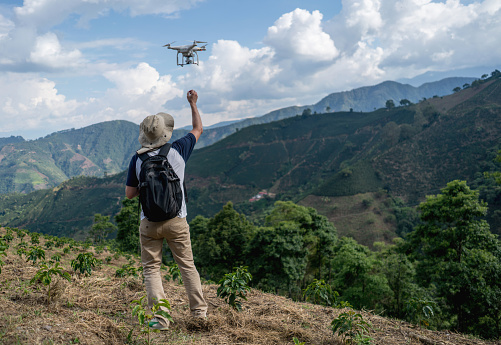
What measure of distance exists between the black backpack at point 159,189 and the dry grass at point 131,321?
113cm

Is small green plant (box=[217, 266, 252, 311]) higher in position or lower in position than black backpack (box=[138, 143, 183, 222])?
lower

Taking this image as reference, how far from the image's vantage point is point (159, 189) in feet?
9.67

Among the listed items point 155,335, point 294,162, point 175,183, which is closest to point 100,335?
point 155,335

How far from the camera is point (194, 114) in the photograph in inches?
145

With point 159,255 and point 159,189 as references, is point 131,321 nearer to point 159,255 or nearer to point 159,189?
point 159,255

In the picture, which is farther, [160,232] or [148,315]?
[160,232]

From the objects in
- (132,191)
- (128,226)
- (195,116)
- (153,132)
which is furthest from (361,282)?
(128,226)

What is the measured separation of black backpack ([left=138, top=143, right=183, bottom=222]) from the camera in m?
2.93

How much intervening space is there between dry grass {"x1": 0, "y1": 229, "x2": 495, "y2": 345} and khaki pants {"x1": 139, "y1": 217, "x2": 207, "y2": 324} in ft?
0.98

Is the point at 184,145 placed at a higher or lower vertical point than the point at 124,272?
higher

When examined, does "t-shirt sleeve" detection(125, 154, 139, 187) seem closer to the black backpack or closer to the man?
the man

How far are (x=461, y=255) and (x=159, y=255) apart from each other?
17664 mm

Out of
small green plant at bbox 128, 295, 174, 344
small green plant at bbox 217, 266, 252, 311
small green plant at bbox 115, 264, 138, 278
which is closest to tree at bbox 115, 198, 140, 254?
small green plant at bbox 115, 264, 138, 278

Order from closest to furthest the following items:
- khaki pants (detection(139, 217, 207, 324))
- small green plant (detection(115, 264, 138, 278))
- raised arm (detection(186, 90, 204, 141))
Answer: khaki pants (detection(139, 217, 207, 324)) < raised arm (detection(186, 90, 204, 141)) < small green plant (detection(115, 264, 138, 278))
